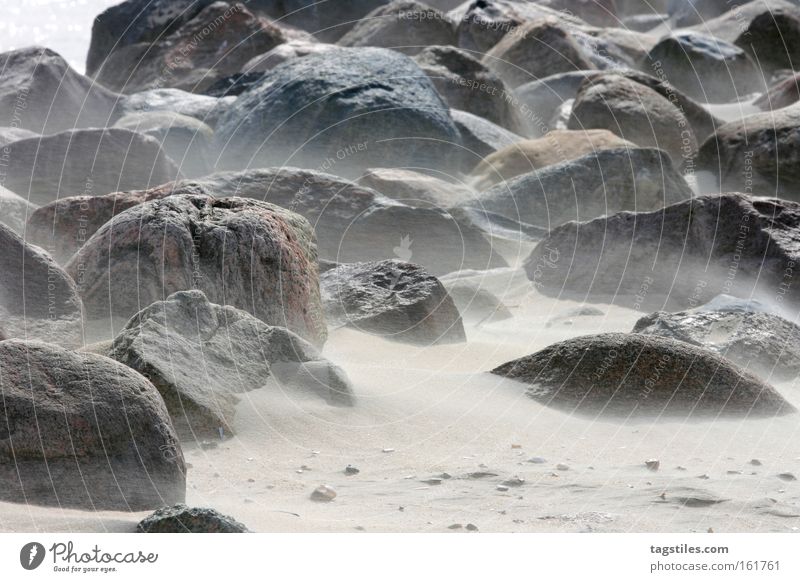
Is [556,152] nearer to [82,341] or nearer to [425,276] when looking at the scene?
[425,276]

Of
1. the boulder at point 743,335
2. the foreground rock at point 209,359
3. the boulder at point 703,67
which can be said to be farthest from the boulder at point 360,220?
the boulder at point 703,67

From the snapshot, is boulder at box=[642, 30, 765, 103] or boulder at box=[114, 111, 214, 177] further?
boulder at box=[642, 30, 765, 103]

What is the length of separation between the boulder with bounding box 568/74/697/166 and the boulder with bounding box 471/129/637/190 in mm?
Result: 2254

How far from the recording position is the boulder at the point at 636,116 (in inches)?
728

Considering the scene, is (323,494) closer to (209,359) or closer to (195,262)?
(209,359)

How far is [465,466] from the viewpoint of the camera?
559 cm

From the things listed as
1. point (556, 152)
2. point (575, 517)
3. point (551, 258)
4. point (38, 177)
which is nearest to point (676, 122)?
point (556, 152)

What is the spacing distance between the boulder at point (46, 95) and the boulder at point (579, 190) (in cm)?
969

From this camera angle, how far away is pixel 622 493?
199 inches

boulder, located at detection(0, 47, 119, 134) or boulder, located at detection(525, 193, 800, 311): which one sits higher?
boulder, located at detection(0, 47, 119, 134)

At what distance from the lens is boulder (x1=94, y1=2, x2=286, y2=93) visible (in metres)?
29.9
